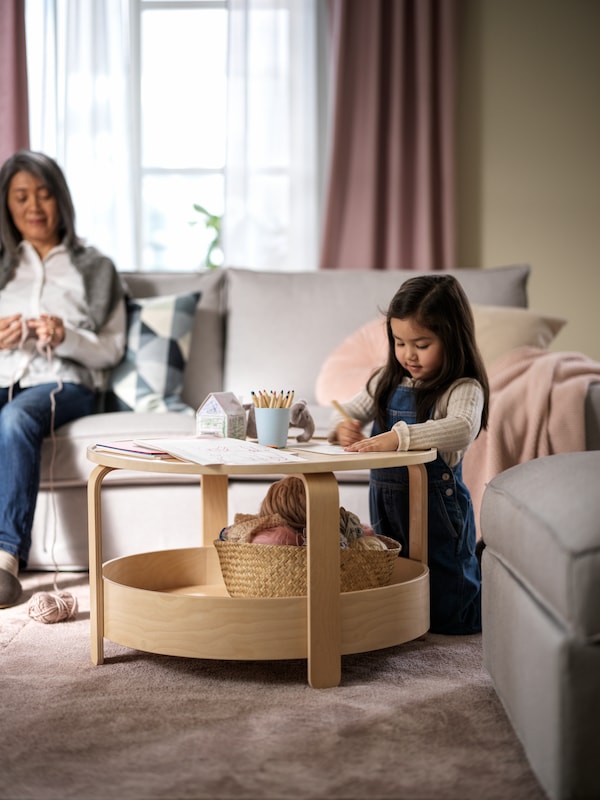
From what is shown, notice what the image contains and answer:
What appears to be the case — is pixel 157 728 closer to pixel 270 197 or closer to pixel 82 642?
pixel 82 642

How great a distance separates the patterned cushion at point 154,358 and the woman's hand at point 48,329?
27 cm

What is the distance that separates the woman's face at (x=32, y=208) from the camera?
264 centimetres

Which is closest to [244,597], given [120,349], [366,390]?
[366,390]

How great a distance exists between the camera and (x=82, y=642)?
175cm

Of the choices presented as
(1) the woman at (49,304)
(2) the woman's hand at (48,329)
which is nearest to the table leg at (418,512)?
(1) the woman at (49,304)

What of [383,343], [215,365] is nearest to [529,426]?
[383,343]

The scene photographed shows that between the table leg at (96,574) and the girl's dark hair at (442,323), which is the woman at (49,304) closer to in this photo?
the table leg at (96,574)

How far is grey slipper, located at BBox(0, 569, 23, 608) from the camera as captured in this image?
199cm

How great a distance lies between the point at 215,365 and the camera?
2.86 m

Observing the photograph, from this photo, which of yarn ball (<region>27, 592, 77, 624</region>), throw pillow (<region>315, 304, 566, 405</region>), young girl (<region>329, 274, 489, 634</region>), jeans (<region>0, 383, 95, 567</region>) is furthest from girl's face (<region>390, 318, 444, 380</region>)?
jeans (<region>0, 383, 95, 567</region>)

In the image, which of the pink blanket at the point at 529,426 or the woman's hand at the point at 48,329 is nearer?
the pink blanket at the point at 529,426

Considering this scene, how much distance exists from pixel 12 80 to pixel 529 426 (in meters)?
2.53

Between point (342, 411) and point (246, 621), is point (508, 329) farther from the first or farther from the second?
point (246, 621)

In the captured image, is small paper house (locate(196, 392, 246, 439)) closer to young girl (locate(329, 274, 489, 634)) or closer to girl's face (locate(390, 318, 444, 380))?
young girl (locate(329, 274, 489, 634))
